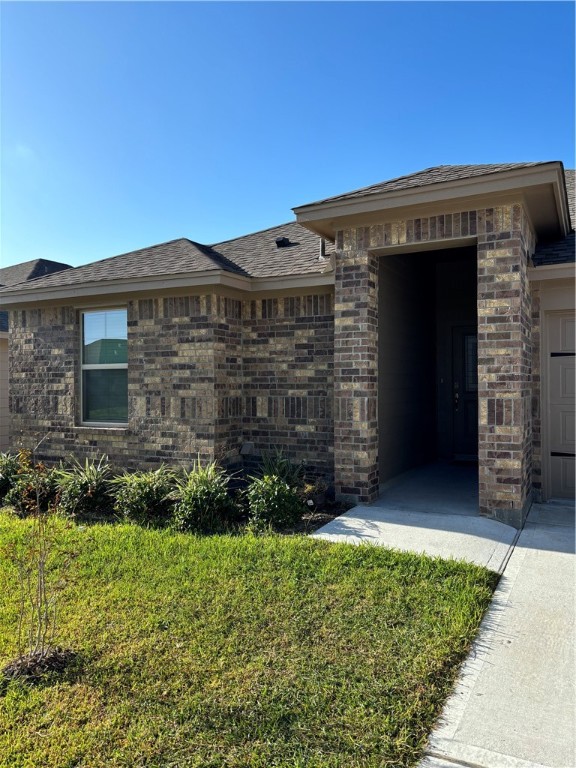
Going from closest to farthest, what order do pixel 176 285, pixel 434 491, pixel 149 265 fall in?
pixel 434 491, pixel 176 285, pixel 149 265

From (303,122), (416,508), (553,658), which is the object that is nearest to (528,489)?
(416,508)

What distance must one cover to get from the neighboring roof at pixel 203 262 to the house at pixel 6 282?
318cm

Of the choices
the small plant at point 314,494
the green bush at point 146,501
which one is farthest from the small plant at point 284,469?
the green bush at point 146,501

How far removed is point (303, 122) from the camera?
431 inches

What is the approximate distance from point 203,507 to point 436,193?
434cm

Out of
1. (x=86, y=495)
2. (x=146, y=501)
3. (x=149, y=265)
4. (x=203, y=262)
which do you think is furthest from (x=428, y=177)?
(x=86, y=495)

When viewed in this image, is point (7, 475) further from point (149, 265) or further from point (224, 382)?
point (149, 265)

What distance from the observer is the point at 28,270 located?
14461mm

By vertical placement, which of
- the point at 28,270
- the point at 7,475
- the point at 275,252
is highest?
the point at 28,270

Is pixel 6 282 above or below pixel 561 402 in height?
above

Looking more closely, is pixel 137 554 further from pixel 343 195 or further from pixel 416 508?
pixel 343 195

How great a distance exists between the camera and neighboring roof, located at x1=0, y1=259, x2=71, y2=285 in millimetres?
13906

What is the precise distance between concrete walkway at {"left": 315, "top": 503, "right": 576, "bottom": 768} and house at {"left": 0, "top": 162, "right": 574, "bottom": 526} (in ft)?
2.15

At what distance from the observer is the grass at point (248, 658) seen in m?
2.62
